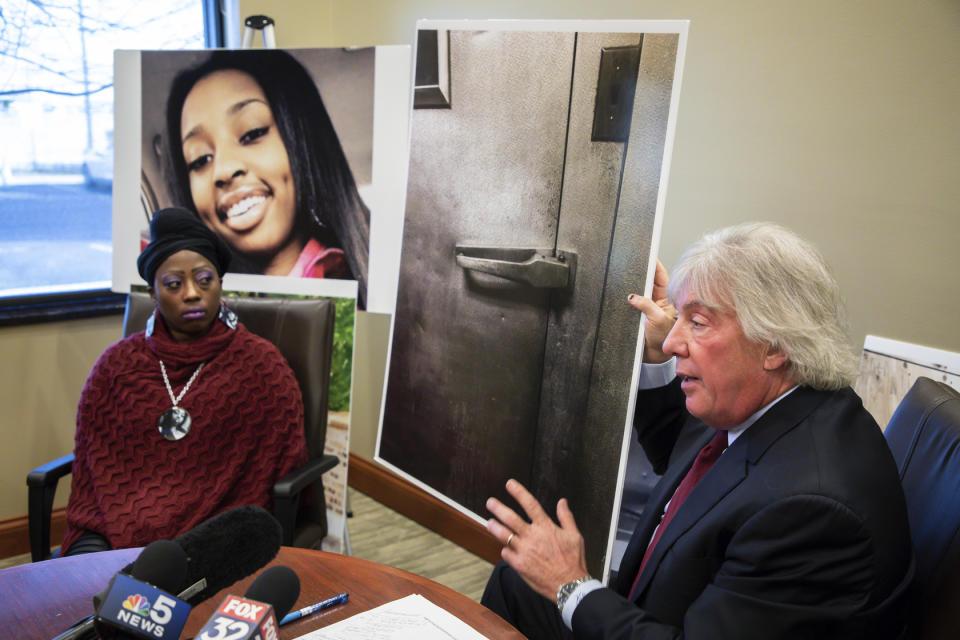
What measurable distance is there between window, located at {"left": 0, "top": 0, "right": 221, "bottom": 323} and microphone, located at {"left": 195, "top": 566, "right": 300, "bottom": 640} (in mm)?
2328

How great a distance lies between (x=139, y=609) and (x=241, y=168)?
186 cm

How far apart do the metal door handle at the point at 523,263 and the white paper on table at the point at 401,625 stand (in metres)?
0.71

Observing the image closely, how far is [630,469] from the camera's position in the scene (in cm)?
207

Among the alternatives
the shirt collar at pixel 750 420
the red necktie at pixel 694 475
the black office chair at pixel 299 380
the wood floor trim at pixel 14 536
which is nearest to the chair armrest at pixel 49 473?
the black office chair at pixel 299 380

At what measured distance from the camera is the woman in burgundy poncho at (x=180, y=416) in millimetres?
1756

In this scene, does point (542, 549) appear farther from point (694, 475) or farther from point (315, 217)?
point (315, 217)

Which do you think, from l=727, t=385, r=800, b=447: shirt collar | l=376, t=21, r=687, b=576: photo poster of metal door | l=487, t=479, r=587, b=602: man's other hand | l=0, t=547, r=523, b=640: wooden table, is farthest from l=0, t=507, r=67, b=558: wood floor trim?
l=727, t=385, r=800, b=447: shirt collar

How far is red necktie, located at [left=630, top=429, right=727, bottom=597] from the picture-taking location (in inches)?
53.5

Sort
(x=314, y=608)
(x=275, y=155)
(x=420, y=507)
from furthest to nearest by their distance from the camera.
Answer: (x=420, y=507)
(x=275, y=155)
(x=314, y=608)

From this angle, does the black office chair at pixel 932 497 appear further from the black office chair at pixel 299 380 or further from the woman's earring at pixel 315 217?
the woman's earring at pixel 315 217

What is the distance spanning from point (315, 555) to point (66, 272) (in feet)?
6.83

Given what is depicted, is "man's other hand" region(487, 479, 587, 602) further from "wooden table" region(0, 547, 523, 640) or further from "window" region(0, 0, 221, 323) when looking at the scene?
"window" region(0, 0, 221, 323)

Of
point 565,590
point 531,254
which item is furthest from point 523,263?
point 565,590

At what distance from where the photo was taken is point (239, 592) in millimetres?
1194
